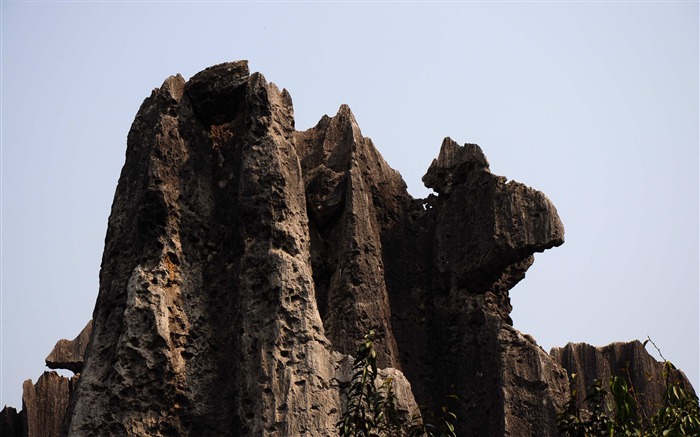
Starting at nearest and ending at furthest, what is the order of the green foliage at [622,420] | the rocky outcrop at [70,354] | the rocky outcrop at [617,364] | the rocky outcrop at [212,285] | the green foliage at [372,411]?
1. the green foliage at [372,411]
2. the rocky outcrop at [212,285]
3. the green foliage at [622,420]
4. the rocky outcrop at [617,364]
5. the rocky outcrop at [70,354]

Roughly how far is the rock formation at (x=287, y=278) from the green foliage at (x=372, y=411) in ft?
0.80

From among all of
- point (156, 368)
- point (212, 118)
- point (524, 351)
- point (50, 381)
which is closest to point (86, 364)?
point (156, 368)

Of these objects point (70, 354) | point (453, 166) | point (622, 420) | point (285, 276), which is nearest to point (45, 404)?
point (70, 354)

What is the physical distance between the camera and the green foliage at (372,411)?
15586mm

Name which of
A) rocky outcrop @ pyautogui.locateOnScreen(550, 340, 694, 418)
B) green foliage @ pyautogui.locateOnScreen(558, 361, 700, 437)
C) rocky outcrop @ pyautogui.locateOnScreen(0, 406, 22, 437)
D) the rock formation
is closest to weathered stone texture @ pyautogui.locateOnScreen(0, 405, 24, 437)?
rocky outcrop @ pyautogui.locateOnScreen(0, 406, 22, 437)

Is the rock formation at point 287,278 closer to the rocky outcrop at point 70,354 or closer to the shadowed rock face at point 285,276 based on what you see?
the shadowed rock face at point 285,276

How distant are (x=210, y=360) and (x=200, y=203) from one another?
2193 mm

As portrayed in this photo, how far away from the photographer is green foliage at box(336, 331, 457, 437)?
15.6 metres

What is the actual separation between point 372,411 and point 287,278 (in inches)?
75.5

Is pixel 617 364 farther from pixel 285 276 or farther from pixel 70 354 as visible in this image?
pixel 70 354

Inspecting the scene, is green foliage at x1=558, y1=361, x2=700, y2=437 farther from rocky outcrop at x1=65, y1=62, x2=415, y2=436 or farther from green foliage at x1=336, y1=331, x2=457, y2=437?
rocky outcrop at x1=65, y1=62, x2=415, y2=436

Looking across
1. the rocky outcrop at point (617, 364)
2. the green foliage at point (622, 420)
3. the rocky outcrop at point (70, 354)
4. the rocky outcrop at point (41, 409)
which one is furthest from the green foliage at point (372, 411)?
the rocky outcrop at point (70, 354)

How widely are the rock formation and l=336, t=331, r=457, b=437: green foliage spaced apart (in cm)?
25

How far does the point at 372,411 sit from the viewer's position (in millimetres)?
16094
